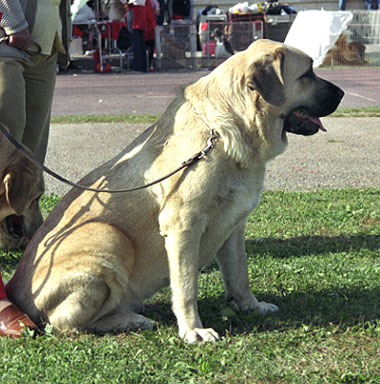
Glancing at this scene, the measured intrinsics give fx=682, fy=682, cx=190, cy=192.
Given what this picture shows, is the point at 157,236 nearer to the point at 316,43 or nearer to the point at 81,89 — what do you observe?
the point at 81,89

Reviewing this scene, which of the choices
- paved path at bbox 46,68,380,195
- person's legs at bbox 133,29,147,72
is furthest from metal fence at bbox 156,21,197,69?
paved path at bbox 46,68,380,195

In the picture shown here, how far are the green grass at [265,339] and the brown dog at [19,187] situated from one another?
0.48 meters

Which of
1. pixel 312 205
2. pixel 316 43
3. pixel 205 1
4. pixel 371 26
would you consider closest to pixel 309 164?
pixel 312 205

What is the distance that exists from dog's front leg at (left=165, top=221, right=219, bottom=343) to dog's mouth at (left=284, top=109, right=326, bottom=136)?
77cm

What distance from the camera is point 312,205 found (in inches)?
249

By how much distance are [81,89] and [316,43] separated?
6.95m

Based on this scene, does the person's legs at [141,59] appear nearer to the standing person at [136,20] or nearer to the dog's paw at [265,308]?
the standing person at [136,20]

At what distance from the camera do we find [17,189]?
4.44m

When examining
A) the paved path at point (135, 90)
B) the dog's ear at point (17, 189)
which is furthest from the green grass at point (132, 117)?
the dog's ear at point (17, 189)

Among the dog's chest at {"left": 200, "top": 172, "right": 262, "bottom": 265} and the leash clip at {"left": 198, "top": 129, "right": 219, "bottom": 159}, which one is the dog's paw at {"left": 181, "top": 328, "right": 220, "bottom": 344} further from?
the leash clip at {"left": 198, "top": 129, "right": 219, "bottom": 159}

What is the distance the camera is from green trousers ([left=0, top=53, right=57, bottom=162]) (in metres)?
4.26

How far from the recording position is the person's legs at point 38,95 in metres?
4.70

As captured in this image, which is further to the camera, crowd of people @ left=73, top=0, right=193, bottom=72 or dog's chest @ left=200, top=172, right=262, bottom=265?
crowd of people @ left=73, top=0, right=193, bottom=72

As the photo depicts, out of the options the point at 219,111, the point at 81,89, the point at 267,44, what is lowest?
the point at 81,89
